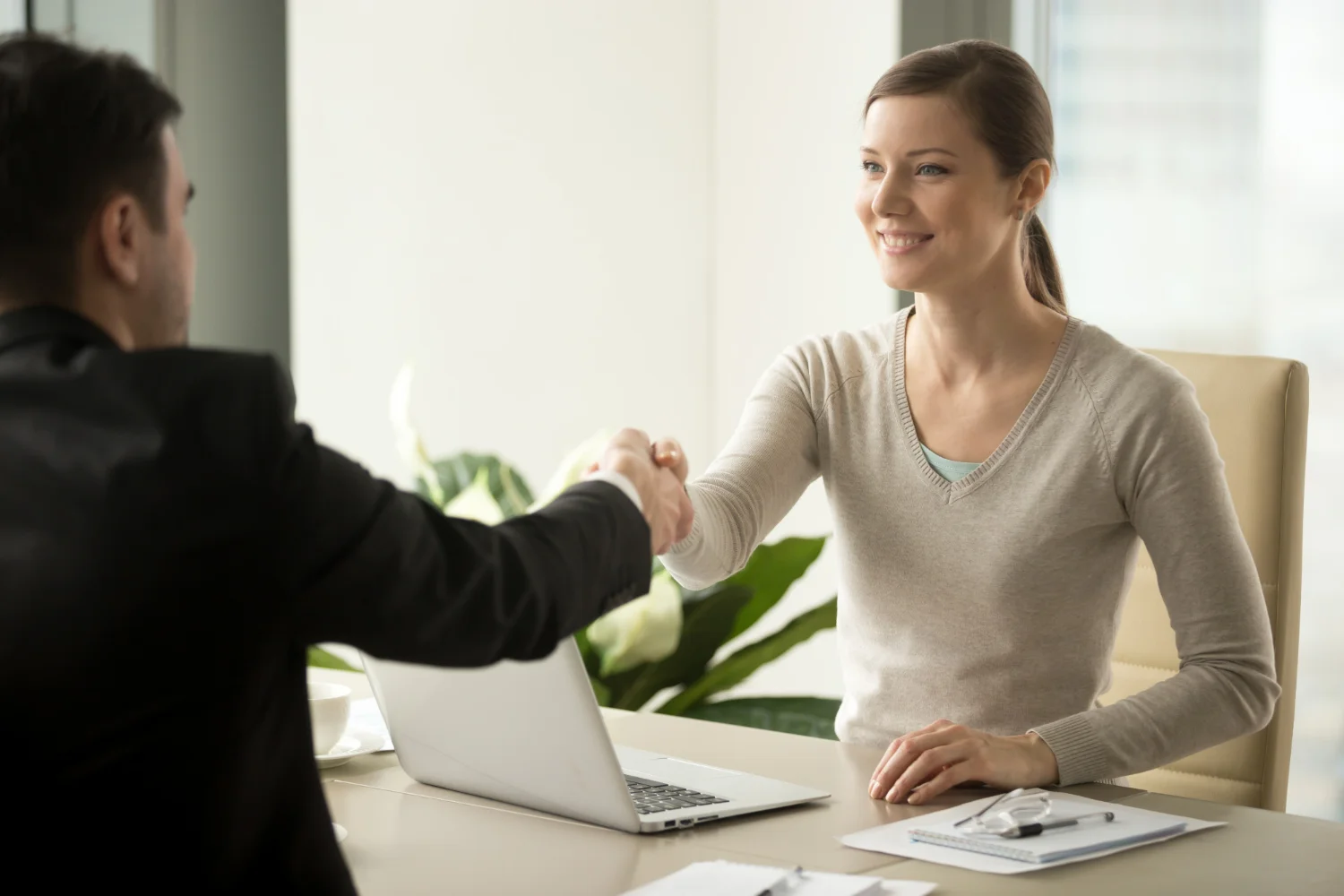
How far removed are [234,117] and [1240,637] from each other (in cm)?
217

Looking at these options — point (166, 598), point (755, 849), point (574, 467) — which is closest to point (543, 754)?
point (755, 849)

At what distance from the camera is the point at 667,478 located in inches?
59.8

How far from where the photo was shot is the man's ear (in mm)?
861

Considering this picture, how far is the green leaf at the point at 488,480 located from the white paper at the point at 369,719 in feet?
2.52

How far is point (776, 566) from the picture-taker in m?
2.49

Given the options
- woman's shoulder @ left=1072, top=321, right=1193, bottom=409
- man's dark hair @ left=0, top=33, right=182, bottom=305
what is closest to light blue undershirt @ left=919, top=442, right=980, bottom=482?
woman's shoulder @ left=1072, top=321, right=1193, bottom=409

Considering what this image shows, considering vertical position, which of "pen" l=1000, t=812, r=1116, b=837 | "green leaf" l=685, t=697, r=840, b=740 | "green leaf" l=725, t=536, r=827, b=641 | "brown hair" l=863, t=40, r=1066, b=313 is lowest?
"green leaf" l=685, t=697, r=840, b=740

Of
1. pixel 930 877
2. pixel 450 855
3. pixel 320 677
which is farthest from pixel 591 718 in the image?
pixel 320 677

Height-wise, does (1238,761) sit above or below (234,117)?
below

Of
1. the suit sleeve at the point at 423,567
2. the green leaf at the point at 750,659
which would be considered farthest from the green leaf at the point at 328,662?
the suit sleeve at the point at 423,567

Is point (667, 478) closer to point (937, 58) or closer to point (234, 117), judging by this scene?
point (937, 58)

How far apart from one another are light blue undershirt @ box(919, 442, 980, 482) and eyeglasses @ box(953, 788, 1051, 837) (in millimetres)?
528

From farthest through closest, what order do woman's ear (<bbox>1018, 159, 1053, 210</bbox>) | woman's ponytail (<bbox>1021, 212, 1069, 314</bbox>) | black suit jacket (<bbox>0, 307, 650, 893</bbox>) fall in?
woman's ponytail (<bbox>1021, 212, 1069, 314</bbox>), woman's ear (<bbox>1018, 159, 1053, 210</bbox>), black suit jacket (<bbox>0, 307, 650, 893</bbox>)

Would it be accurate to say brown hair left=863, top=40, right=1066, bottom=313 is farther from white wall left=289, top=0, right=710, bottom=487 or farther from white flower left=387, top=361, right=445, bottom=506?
white wall left=289, top=0, right=710, bottom=487
